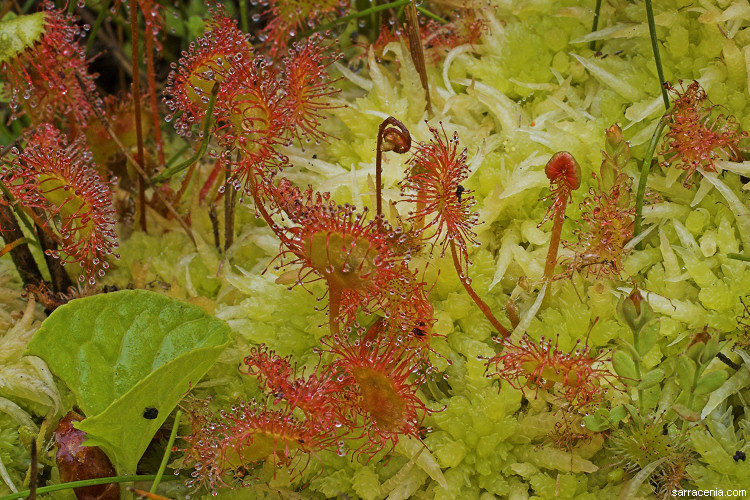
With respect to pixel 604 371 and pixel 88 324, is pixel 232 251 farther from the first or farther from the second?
pixel 604 371

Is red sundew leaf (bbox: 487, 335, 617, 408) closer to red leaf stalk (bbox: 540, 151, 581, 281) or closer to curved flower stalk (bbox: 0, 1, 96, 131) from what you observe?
red leaf stalk (bbox: 540, 151, 581, 281)

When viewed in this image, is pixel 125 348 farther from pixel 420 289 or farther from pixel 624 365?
pixel 624 365

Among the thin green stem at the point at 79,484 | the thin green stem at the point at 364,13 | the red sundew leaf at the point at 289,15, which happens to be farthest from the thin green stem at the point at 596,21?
the thin green stem at the point at 79,484

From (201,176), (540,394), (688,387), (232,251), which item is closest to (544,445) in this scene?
(540,394)

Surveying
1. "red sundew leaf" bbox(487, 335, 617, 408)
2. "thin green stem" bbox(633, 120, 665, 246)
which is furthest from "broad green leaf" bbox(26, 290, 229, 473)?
"thin green stem" bbox(633, 120, 665, 246)

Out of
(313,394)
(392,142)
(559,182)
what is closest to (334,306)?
(313,394)

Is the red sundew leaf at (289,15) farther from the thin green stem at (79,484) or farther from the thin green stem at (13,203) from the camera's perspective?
the thin green stem at (79,484)

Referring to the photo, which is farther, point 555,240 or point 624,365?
point 555,240

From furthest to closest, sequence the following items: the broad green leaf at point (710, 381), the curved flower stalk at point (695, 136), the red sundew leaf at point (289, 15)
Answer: the red sundew leaf at point (289, 15) < the curved flower stalk at point (695, 136) < the broad green leaf at point (710, 381)
